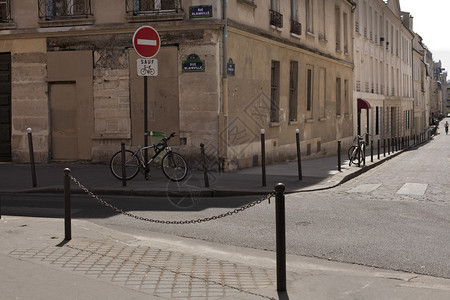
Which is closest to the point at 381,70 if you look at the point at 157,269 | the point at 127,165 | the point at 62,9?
the point at 62,9

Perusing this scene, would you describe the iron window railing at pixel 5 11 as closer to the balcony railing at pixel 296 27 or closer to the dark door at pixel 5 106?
the dark door at pixel 5 106

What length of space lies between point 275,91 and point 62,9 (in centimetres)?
688

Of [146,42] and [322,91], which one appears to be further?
[322,91]

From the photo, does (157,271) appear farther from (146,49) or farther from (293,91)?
(293,91)

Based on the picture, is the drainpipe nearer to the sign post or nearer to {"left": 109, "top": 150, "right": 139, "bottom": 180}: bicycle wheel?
{"left": 109, "top": 150, "right": 139, "bottom": 180}: bicycle wheel

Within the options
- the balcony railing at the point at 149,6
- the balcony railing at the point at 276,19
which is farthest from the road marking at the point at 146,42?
the balcony railing at the point at 276,19

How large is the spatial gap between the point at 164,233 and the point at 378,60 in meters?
35.7

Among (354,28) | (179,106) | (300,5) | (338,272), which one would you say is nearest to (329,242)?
(338,272)

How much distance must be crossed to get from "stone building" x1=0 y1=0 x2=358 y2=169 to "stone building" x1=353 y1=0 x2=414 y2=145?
17.2 m

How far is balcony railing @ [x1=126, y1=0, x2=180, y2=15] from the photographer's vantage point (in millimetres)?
14784

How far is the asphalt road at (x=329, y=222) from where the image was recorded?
658 cm

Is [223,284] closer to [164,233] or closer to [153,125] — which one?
[164,233]

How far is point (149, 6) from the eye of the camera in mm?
14961

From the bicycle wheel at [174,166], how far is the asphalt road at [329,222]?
1934 millimetres
